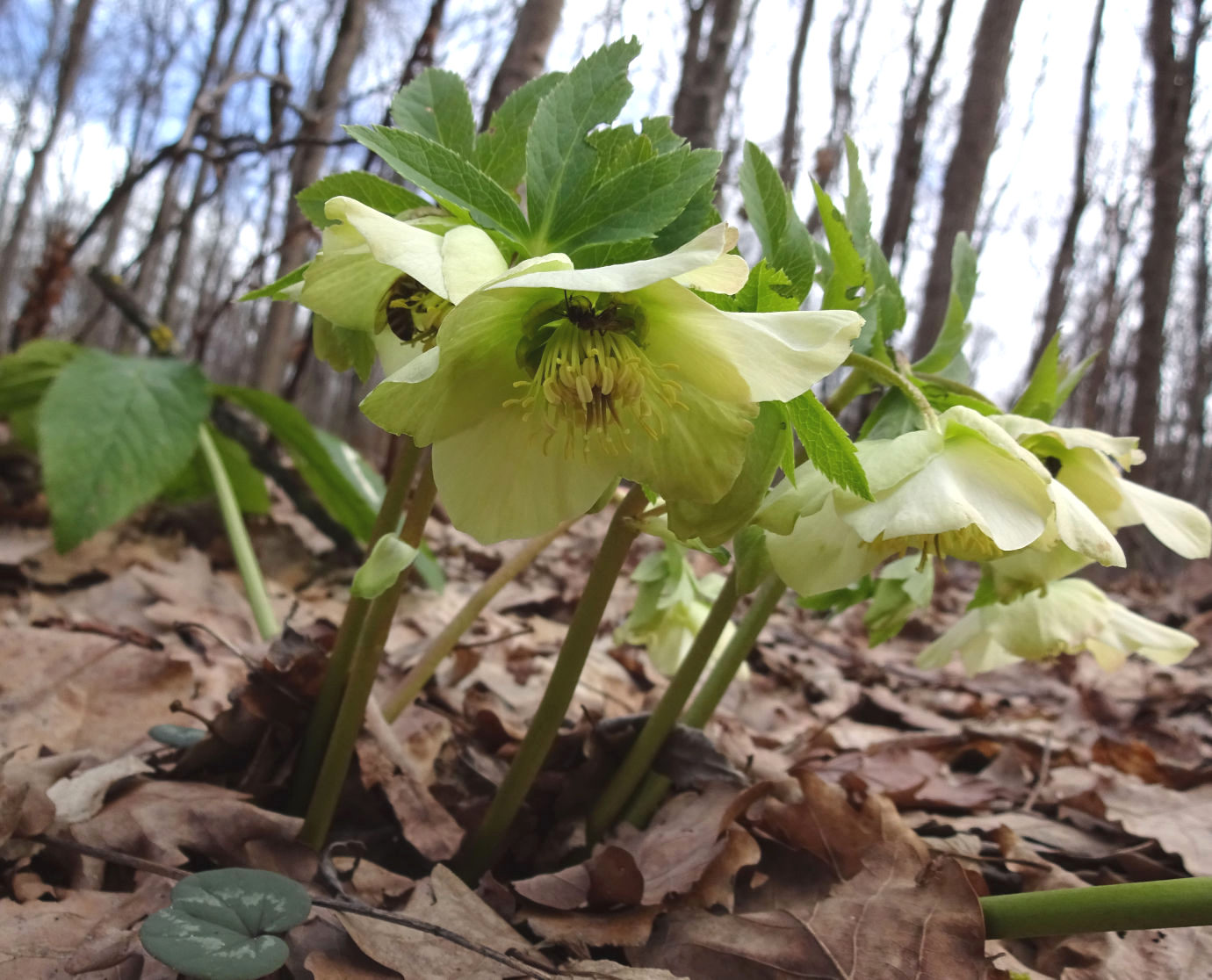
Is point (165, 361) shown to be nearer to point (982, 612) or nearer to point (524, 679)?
point (524, 679)

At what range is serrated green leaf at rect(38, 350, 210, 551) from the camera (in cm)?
154

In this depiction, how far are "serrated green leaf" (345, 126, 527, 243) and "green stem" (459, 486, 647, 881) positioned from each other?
0.84ft

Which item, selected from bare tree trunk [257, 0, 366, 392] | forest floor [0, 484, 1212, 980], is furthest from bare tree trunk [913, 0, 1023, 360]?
bare tree trunk [257, 0, 366, 392]

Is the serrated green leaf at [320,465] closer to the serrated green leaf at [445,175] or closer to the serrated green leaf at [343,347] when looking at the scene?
the serrated green leaf at [343,347]

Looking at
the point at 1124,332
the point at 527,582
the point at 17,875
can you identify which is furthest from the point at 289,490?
the point at 1124,332

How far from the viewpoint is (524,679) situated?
171cm

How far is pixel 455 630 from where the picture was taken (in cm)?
106

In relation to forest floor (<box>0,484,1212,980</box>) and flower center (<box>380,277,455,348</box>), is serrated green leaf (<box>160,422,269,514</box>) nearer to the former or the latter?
forest floor (<box>0,484,1212,980</box>)

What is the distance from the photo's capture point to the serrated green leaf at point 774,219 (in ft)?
2.30

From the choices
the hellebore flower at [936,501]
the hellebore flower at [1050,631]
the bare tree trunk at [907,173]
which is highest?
the bare tree trunk at [907,173]

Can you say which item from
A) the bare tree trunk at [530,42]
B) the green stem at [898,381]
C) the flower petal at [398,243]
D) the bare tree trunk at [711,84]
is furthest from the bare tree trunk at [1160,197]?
the flower petal at [398,243]

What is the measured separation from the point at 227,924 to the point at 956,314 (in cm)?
91

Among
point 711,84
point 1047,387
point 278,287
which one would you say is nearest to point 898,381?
point 1047,387

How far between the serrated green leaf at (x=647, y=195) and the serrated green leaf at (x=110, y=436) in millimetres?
1316
